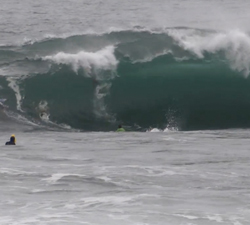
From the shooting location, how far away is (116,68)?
119ft

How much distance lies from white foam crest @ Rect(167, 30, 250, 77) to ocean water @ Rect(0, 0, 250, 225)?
5 centimetres

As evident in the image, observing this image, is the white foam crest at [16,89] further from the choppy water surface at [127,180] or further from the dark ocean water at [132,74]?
the choppy water surface at [127,180]

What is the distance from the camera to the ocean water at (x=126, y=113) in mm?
18297

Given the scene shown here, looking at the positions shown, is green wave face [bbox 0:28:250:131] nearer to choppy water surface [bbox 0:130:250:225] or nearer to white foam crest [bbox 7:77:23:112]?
white foam crest [bbox 7:77:23:112]

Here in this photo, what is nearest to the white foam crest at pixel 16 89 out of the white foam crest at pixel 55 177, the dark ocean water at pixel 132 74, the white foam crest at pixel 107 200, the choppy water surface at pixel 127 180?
the dark ocean water at pixel 132 74

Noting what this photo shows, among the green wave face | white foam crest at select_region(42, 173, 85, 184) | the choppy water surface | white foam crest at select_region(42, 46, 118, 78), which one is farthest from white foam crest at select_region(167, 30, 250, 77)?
white foam crest at select_region(42, 173, 85, 184)

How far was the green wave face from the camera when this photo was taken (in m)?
32.8

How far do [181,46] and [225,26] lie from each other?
315 centimetres

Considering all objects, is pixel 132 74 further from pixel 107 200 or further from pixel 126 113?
pixel 107 200

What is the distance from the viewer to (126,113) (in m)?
33.0

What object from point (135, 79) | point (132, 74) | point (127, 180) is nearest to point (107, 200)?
point (127, 180)

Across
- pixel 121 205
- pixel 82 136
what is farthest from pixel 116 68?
pixel 121 205

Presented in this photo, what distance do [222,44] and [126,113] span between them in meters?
7.04

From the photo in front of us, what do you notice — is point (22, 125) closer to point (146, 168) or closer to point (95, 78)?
point (95, 78)
